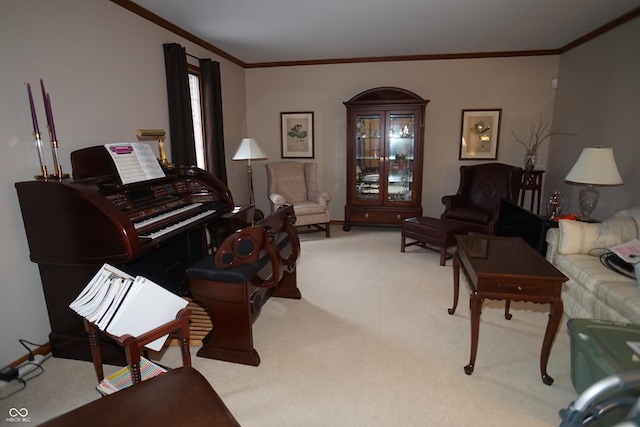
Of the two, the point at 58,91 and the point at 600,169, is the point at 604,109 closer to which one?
the point at 600,169

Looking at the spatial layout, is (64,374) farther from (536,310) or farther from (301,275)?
(536,310)

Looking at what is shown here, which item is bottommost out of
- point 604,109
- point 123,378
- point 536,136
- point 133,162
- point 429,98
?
point 123,378

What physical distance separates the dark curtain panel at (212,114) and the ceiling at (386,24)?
1.14ft

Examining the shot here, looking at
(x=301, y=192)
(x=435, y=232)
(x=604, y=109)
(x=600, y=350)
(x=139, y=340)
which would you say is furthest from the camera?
(x=301, y=192)

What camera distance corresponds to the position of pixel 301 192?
508 centimetres

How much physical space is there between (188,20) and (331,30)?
4.67ft

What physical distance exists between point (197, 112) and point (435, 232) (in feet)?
10.2

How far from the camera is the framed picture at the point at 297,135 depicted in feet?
17.5

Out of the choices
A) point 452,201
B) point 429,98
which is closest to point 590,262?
point 452,201

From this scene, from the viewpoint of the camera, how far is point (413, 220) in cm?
412

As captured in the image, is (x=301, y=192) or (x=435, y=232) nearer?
(x=435, y=232)

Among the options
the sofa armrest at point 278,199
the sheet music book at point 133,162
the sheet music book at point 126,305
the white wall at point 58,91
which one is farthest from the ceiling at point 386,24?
the sheet music book at point 126,305

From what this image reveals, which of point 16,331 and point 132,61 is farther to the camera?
point 132,61

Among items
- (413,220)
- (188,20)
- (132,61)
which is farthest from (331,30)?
(413,220)
